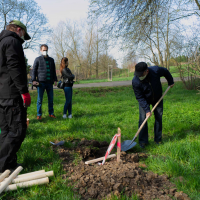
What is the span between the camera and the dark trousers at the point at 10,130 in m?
2.80

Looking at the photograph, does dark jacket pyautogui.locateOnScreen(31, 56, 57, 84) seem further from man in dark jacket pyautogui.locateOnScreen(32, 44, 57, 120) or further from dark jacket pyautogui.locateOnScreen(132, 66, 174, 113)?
dark jacket pyautogui.locateOnScreen(132, 66, 174, 113)

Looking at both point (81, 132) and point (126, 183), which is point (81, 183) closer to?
point (126, 183)

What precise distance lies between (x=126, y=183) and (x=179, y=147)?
1469 millimetres

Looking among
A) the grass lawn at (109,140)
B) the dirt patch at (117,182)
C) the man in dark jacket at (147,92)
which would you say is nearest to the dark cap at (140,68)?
the man in dark jacket at (147,92)

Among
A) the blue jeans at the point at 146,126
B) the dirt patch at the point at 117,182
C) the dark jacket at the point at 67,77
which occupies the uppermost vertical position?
the dark jacket at the point at 67,77

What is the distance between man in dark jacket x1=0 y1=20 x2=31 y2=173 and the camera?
9.09ft

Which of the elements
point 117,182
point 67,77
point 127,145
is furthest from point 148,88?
point 67,77

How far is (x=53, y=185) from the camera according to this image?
104 inches

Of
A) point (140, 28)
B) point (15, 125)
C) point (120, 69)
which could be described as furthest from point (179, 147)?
point (120, 69)

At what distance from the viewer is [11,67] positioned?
277cm

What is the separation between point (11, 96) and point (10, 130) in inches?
20.6

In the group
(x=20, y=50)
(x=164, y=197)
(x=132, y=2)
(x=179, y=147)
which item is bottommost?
(x=164, y=197)

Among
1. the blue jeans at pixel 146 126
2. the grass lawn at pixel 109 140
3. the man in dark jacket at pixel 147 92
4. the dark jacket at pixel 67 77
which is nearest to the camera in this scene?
the grass lawn at pixel 109 140

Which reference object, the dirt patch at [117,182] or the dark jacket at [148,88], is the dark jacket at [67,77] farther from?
the dirt patch at [117,182]
